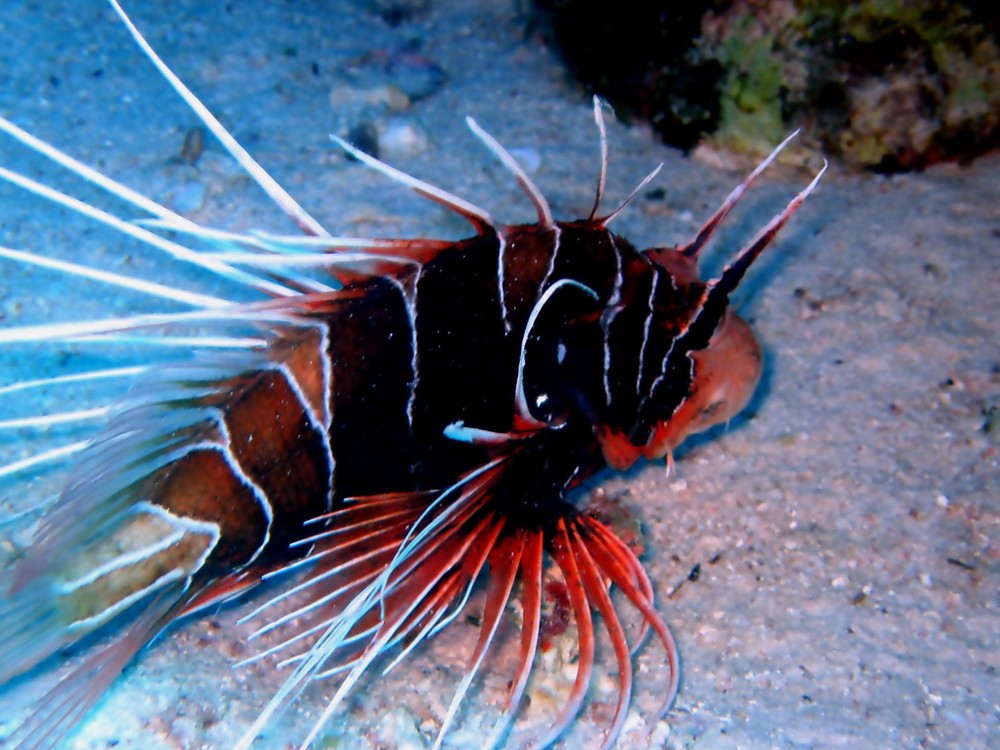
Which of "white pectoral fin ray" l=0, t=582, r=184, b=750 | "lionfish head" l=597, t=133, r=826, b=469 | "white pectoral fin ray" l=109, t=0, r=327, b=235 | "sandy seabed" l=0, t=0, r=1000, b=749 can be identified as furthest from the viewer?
"lionfish head" l=597, t=133, r=826, b=469

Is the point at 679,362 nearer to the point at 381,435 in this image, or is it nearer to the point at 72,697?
the point at 381,435

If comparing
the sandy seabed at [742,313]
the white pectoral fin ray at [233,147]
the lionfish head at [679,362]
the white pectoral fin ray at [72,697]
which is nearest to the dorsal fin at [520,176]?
the lionfish head at [679,362]

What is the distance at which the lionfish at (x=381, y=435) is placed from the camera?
7.36 feet

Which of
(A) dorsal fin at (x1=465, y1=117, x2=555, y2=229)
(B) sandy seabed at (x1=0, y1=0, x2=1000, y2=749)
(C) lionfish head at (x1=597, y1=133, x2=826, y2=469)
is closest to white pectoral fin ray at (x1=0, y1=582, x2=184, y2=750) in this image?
(B) sandy seabed at (x1=0, y1=0, x2=1000, y2=749)

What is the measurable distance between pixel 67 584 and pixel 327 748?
2.94 feet

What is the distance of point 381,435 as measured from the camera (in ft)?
8.44

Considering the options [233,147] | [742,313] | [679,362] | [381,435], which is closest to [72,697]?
[381,435]

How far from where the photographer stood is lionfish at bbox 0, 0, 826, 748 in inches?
88.4

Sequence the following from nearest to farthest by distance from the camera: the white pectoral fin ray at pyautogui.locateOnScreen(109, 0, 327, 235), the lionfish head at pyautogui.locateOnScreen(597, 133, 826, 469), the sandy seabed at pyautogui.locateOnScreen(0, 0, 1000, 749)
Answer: the white pectoral fin ray at pyautogui.locateOnScreen(109, 0, 327, 235), the sandy seabed at pyautogui.locateOnScreen(0, 0, 1000, 749), the lionfish head at pyautogui.locateOnScreen(597, 133, 826, 469)

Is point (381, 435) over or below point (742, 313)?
over

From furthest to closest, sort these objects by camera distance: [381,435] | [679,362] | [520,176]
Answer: [679,362] → [381,435] → [520,176]

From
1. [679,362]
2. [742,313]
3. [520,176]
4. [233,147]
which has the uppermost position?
[233,147]

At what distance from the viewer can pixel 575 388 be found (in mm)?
2674

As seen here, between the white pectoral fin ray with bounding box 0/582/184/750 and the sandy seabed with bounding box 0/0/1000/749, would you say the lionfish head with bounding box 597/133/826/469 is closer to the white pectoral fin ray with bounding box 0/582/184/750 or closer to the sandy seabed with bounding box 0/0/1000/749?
the sandy seabed with bounding box 0/0/1000/749
